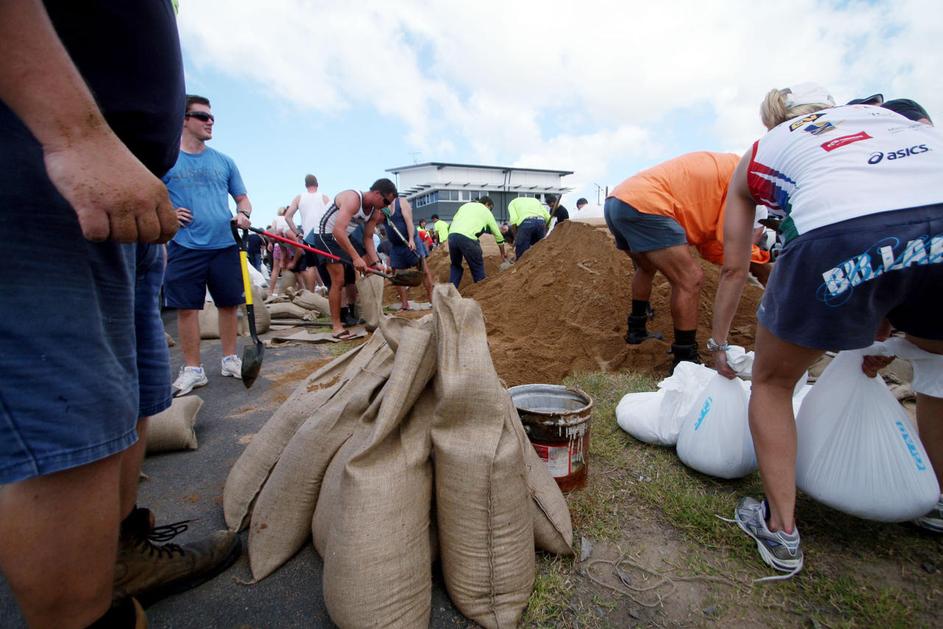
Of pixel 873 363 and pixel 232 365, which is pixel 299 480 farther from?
pixel 232 365

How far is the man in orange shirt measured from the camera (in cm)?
293

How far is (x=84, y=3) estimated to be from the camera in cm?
80

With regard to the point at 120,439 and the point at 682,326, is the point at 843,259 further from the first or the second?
the point at 682,326

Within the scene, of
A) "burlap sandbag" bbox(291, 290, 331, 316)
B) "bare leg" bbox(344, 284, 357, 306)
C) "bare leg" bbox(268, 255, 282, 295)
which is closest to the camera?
"bare leg" bbox(344, 284, 357, 306)

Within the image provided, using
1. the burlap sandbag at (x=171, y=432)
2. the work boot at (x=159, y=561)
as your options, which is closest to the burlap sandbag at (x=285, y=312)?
the burlap sandbag at (x=171, y=432)

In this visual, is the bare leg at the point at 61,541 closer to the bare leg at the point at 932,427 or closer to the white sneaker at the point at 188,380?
the bare leg at the point at 932,427

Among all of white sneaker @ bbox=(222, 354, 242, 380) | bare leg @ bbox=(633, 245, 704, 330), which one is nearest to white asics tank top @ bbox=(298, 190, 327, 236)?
white sneaker @ bbox=(222, 354, 242, 380)

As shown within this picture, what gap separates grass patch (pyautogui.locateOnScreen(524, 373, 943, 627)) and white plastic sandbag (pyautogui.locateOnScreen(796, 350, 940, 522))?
0.51ft

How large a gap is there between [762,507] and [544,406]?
84cm

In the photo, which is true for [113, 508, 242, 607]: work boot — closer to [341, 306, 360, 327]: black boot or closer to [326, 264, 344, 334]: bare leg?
[326, 264, 344, 334]: bare leg

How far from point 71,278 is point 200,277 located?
2570mm

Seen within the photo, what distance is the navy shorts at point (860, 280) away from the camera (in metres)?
1.11

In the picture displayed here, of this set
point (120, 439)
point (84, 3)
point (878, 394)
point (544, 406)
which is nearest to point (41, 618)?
point (120, 439)

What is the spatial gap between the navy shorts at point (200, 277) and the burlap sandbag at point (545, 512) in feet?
8.35
